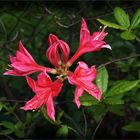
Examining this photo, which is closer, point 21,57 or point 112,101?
point 21,57

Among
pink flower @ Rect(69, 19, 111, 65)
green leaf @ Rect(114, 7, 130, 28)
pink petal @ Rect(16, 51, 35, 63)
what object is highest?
green leaf @ Rect(114, 7, 130, 28)

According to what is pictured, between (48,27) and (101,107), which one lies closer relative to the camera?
(101,107)

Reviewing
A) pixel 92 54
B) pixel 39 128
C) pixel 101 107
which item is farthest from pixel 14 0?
pixel 101 107

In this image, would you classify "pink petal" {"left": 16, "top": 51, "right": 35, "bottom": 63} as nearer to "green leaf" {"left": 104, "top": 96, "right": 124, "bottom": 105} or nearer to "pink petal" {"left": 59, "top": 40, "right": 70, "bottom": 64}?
"pink petal" {"left": 59, "top": 40, "right": 70, "bottom": 64}

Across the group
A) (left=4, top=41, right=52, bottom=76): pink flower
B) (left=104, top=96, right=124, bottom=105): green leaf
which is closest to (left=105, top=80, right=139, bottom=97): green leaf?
(left=104, top=96, right=124, bottom=105): green leaf

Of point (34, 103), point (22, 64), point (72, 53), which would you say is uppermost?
point (22, 64)

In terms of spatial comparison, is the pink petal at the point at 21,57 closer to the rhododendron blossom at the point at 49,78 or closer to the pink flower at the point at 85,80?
the rhododendron blossom at the point at 49,78

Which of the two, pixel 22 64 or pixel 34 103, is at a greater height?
pixel 22 64

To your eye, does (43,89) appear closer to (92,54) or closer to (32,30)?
(92,54)

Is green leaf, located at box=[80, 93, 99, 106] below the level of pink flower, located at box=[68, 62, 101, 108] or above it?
below

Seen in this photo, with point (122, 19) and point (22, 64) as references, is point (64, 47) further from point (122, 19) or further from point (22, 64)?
point (122, 19)

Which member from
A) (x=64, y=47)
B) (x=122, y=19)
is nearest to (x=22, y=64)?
(x=64, y=47)
